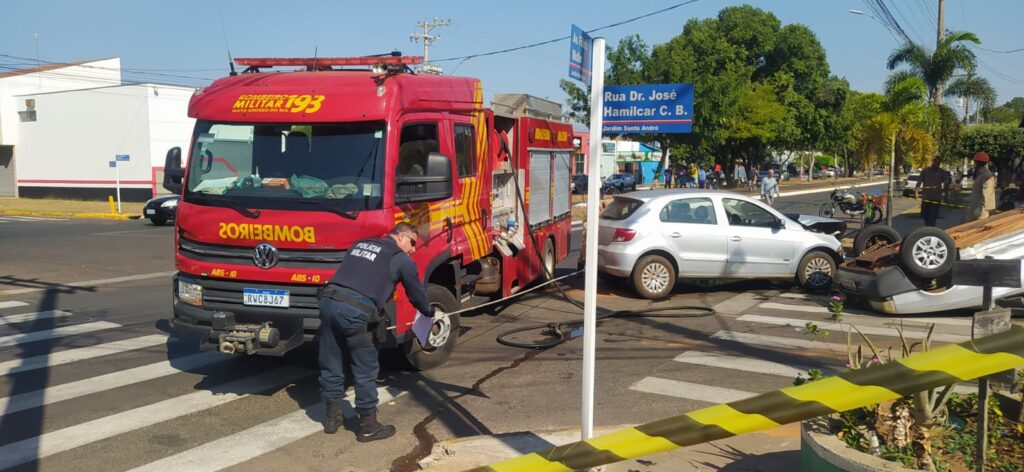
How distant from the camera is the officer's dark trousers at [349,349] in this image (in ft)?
18.7

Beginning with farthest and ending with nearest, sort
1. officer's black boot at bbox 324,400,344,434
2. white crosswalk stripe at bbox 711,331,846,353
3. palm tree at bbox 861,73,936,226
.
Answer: palm tree at bbox 861,73,936,226
white crosswalk stripe at bbox 711,331,846,353
officer's black boot at bbox 324,400,344,434

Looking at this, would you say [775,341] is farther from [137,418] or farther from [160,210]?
[160,210]

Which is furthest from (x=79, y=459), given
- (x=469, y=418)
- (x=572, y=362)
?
(x=572, y=362)

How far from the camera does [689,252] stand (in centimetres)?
1145

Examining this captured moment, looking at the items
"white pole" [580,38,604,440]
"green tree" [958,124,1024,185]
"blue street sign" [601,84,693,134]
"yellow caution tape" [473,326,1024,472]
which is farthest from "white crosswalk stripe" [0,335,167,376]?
"green tree" [958,124,1024,185]

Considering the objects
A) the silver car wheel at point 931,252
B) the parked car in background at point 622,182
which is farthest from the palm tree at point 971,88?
the silver car wheel at point 931,252

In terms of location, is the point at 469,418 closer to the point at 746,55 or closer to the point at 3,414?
the point at 3,414

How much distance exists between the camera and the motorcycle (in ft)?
73.7

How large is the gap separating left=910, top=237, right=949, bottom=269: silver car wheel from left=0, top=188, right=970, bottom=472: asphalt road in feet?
2.54

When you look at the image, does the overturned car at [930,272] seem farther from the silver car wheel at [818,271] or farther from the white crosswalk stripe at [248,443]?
the white crosswalk stripe at [248,443]

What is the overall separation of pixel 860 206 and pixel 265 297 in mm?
22279

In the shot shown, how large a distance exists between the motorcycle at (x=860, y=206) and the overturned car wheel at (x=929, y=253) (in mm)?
13463

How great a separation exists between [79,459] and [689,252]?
8.36 metres

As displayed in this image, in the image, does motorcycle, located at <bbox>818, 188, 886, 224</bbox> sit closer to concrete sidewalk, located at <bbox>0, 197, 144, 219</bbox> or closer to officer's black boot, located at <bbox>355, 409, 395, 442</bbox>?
officer's black boot, located at <bbox>355, 409, 395, 442</bbox>
